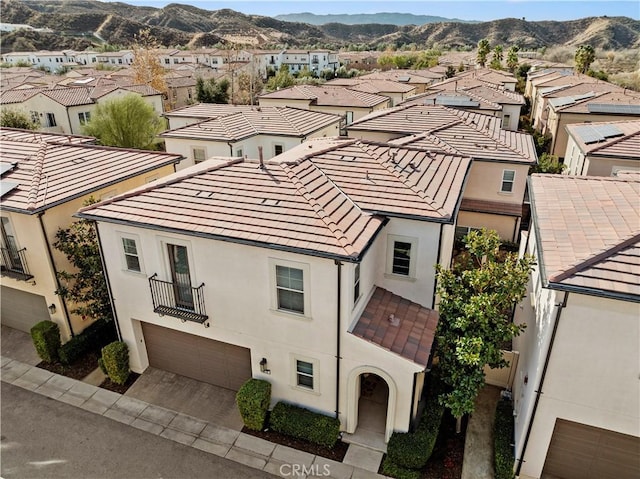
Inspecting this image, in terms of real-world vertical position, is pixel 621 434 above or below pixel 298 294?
below

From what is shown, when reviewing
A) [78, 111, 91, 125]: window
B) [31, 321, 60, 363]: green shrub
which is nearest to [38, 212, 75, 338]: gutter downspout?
[31, 321, 60, 363]: green shrub


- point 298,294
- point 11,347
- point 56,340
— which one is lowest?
point 11,347

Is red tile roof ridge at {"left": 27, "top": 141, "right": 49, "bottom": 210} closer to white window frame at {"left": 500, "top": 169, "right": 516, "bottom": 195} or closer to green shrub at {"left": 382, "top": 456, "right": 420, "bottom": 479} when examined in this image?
green shrub at {"left": 382, "top": 456, "right": 420, "bottom": 479}

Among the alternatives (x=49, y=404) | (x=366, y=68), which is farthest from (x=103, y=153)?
(x=366, y=68)

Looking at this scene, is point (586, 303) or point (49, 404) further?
point (49, 404)

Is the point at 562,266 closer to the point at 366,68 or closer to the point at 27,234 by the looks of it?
the point at 27,234

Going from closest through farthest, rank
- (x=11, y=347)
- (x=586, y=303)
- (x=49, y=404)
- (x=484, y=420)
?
(x=586, y=303) < (x=484, y=420) < (x=49, y=404) < (x=11, y=347)

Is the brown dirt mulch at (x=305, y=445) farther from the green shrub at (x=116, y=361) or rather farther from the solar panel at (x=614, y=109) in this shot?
the solar panel at (x=614, y=109)

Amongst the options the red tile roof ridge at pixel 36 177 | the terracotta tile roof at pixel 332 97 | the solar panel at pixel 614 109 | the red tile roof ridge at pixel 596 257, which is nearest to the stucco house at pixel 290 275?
the red tile roof ridge at pixel 36 177
